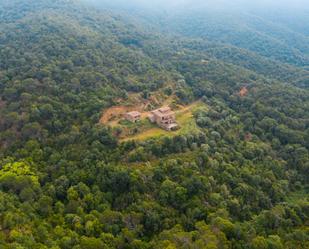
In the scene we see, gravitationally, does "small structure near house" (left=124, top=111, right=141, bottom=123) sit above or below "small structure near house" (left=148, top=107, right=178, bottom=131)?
below

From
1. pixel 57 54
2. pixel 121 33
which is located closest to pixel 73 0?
pixel 121 33

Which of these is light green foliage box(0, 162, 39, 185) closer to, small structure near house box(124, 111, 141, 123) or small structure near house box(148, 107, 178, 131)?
small structure near house box(124, 111, 141, 123)

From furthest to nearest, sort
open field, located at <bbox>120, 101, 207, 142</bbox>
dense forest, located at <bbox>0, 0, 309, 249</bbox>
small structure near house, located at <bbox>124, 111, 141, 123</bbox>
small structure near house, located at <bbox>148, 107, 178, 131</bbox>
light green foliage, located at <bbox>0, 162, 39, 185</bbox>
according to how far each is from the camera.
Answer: small structure near house, located at <bbox>124, 111, 141, 123</bbox>, small structure near house, located at <bbox>148, 107, 178, 131</bbox>, open field, located at <bbox>120, 101, 207, 142</bbox>, light green foliage, located at <bbox>0, 162, 39, 185</bbox>, dense forest, located at <bbox>0, 0, 309, 249</bbox>

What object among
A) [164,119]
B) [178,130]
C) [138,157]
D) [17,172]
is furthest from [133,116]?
[17,172]

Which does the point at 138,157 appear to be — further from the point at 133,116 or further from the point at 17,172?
the point at 17,172

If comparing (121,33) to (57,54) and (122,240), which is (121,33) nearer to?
(57,54)

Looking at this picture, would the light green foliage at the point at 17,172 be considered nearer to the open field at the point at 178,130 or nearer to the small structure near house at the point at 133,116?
the open field at the point at 178,130

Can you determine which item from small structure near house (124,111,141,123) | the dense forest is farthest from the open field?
small structure near house (124,111,141,123)
